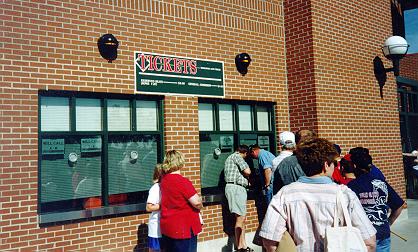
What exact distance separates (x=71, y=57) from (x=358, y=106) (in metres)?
6.14

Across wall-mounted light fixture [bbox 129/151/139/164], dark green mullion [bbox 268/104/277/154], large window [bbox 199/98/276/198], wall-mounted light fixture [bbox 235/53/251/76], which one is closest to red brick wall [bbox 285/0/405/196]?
dark green mullion [bbox 268/104/277/154]

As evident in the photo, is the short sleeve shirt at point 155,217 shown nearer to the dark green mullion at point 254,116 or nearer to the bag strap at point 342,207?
the bag strap at point 342,207

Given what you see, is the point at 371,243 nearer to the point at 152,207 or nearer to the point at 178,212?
the point at 178,212

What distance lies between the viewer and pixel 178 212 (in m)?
4.81

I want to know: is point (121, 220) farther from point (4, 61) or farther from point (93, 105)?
point (4, 61)

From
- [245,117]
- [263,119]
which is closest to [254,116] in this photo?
[245,117]

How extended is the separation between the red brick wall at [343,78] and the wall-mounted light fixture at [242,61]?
1285 millimetres

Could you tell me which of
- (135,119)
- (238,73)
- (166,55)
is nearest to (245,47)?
(238,73)

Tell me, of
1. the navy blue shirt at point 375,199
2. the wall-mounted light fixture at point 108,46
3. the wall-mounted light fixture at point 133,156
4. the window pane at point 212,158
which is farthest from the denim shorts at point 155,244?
the wall-mounted light fixture at point 108,46

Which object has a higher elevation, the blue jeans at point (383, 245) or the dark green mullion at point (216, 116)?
the dark green mullion at point (216, 116)

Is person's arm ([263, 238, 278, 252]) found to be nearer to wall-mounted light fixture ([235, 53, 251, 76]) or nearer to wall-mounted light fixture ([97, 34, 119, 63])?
wall-mounted light fixture ([97, 34, 119, 63])

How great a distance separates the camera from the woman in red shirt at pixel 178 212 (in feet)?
15.7

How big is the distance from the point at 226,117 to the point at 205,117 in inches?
19.4

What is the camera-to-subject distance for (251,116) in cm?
813
